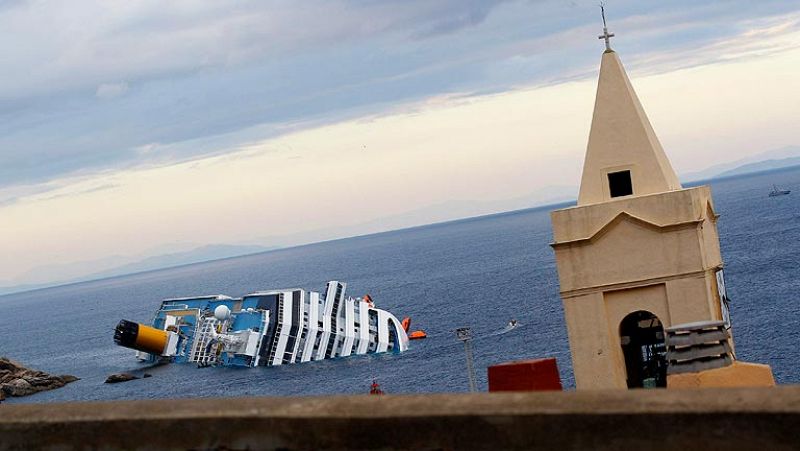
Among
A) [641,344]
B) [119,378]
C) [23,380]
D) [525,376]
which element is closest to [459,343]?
[119,378]

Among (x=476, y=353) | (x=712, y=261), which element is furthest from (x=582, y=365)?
(x=476, y=353)

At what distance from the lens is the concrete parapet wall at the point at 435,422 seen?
4219mm

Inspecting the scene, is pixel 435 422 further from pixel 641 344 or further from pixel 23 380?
pixel 23 380

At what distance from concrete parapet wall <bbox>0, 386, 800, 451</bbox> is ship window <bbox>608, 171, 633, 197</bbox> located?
42.6ft

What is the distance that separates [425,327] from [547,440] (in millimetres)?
100556

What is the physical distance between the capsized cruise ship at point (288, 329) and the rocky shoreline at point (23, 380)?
15.5 meters

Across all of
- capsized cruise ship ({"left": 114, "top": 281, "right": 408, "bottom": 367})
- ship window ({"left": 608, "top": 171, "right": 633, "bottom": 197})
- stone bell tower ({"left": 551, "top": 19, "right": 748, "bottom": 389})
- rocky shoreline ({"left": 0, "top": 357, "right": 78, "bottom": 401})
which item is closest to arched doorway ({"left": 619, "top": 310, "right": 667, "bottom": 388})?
stone bell tower ({"left": 551, "top": 19, "right": 748, "bottom": 389})

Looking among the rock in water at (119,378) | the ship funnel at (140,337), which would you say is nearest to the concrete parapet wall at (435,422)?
the ship funnel at (140,337)

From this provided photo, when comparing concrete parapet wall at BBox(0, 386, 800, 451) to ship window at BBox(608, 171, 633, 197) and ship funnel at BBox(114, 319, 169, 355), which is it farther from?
ship funnel at BBox(114, 319, 169, 355)

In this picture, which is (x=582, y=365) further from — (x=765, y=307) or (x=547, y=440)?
(x=765, y=307)

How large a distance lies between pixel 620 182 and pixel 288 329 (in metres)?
70.3

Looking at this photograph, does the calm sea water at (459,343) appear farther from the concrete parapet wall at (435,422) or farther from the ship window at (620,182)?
the concrete parapet wall at (435,422)

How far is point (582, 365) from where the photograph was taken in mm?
16719

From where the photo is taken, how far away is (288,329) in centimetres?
8612
